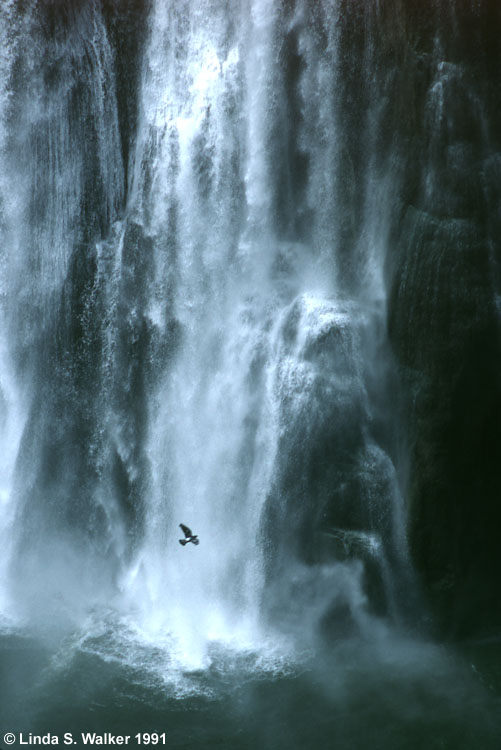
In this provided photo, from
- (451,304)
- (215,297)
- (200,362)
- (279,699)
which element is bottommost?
(279,699)

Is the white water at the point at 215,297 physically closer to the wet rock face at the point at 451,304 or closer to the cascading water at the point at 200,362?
the cascading water at the point at 200,362

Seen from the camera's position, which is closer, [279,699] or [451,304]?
[279,699]

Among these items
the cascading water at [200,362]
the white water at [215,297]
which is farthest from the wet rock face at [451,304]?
the white water at [215,297]

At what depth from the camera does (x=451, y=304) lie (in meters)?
18.1

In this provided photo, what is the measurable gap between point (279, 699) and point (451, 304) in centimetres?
849

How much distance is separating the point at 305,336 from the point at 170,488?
15.9 feet

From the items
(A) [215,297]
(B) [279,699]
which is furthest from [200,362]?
(B) [279,699]

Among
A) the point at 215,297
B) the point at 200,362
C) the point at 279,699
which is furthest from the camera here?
the point at 200,362

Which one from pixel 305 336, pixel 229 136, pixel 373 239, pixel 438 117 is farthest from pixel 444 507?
pixel 229 136

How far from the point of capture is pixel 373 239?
18.9 metres

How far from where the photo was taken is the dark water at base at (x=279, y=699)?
15.9 metres

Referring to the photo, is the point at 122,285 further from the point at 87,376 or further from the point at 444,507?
the point at 444,507

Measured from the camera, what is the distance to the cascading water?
1853cm

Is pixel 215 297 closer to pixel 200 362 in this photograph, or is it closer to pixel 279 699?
pixel 200 362
